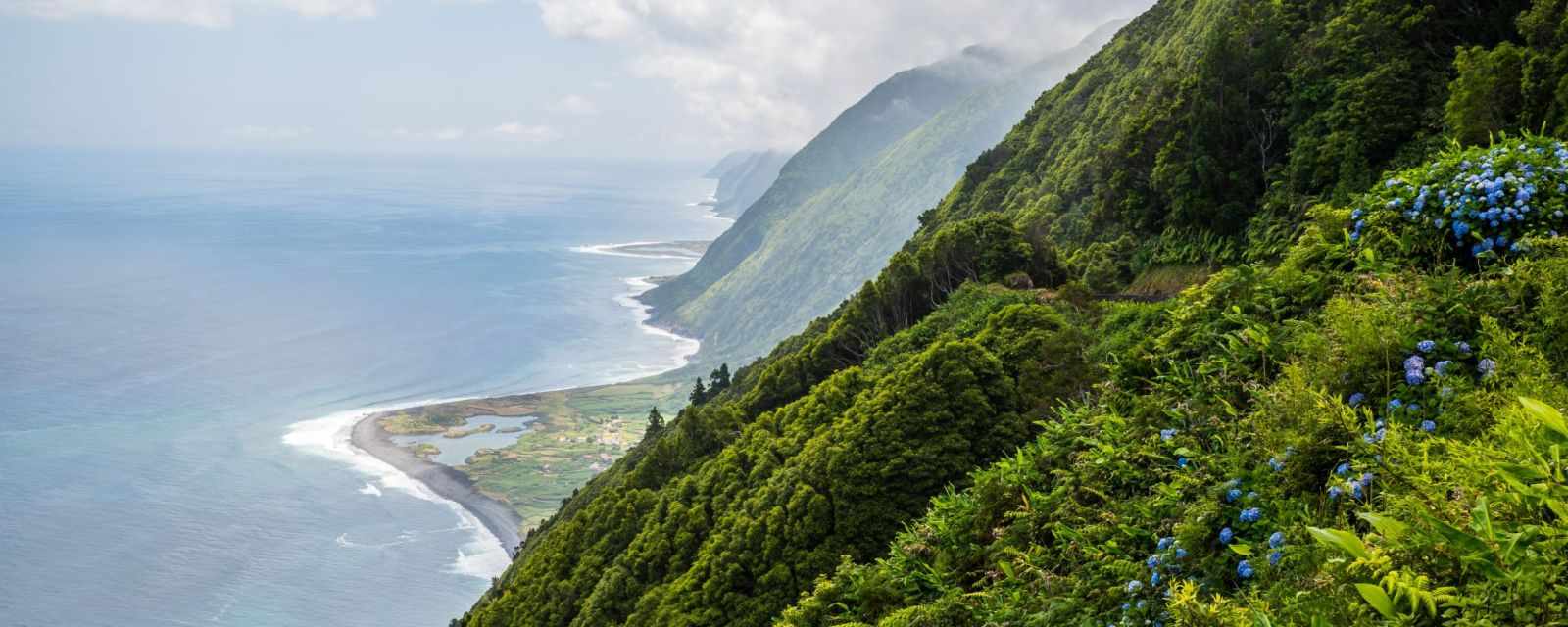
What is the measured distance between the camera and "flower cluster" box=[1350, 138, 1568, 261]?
26.7 ft

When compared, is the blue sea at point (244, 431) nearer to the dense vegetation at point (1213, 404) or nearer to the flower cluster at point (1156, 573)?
the dense vegetation at point (1213, 404)

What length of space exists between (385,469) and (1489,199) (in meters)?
98.2

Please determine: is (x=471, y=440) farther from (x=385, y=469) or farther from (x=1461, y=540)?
(x=1461, y=540)

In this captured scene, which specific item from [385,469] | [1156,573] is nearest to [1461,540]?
[1156,573]

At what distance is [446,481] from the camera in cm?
9456

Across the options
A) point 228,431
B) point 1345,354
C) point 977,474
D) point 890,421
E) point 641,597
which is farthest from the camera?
point 228,431

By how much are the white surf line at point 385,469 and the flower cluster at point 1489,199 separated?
2835 inches

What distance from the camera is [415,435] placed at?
350 ft

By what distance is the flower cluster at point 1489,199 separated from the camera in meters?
8.14

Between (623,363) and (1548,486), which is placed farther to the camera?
(623,363)

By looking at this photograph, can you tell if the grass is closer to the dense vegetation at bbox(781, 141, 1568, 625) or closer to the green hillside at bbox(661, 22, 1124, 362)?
the green hillside at bbox(661, 22, 1124, 362)

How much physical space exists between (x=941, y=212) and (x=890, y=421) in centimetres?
4160

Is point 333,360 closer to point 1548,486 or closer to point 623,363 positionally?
point 623,363

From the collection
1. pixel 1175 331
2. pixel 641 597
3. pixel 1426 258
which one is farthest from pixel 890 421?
pixel 1426 258
